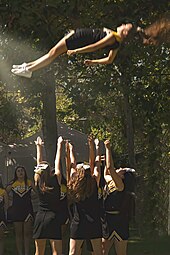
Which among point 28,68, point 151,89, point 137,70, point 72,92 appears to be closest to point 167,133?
point 151,89

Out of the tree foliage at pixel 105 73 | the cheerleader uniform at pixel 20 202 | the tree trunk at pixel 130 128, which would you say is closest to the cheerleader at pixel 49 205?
the tree foliage at pixel 105 73

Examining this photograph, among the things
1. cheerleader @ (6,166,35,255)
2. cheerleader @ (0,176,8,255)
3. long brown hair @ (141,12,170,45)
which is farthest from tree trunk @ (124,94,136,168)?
long brown hair @ (141,12,170,45)

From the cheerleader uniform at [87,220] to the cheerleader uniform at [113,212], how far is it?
1.62 ft

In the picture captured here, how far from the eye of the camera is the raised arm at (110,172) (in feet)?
29.0

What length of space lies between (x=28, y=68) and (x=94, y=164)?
4.09m

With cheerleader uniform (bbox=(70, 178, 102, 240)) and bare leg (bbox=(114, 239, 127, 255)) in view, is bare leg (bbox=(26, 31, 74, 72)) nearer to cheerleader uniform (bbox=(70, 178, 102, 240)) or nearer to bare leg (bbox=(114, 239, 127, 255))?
cheerleader uniform (bbox=(70, 178, 102, 240))

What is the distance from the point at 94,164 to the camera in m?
9.86

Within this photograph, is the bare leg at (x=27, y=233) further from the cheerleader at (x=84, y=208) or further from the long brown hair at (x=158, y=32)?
the long brown hair at (x=158, y=32)

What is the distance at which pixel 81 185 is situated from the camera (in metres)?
8.80

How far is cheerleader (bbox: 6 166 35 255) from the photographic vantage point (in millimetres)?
11281

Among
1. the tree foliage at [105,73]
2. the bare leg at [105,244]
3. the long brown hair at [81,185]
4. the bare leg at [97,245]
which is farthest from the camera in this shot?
the tree foliage at [105,73]

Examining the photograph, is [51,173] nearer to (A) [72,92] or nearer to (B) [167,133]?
(A) [72,92]

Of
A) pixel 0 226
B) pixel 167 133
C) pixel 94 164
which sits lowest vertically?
pixel 0 226

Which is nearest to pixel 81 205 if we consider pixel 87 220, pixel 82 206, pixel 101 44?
pixel 82 206
